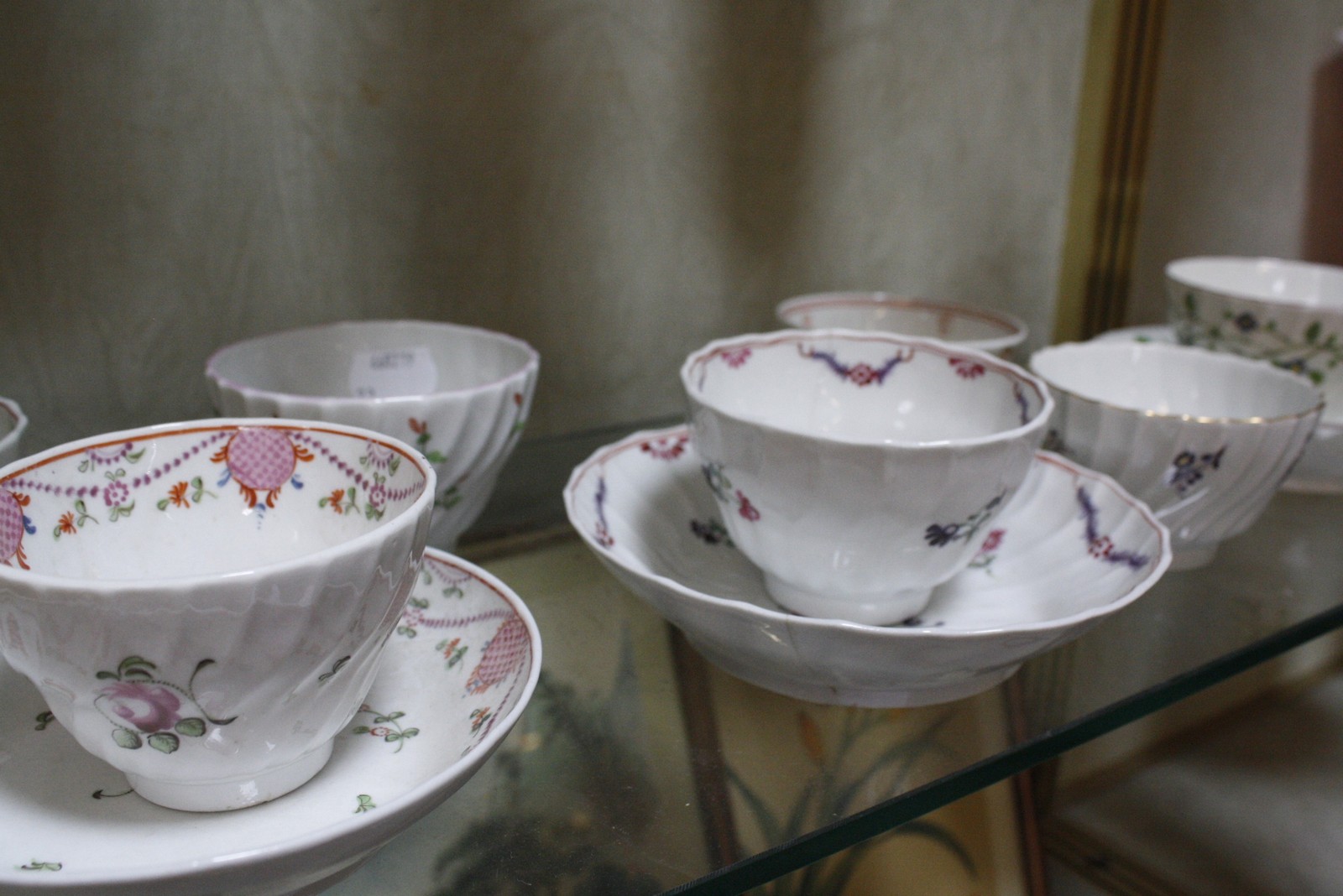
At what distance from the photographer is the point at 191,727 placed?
0.79 feet

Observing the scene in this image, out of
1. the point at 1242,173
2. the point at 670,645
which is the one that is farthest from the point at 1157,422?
the point at 1242,173

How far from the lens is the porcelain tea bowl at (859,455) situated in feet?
1.03

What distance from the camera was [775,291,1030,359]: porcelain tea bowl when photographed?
1.84 ft

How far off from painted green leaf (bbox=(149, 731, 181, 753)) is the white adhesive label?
0.23 meters

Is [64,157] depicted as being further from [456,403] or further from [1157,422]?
[1157,422]

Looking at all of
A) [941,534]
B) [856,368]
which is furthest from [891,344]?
[941,534]

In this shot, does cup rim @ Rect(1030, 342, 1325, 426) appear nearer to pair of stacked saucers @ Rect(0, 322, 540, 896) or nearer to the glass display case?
the glass display case

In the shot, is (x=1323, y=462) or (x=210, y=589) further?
(x=1323, y=462)

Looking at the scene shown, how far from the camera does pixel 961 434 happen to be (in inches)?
16.4

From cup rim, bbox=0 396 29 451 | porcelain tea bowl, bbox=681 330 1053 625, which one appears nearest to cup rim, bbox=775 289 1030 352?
porcelain tea bowl, bbox=681 330 1053 625

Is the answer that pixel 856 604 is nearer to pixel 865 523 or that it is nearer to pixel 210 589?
pixel 865 523

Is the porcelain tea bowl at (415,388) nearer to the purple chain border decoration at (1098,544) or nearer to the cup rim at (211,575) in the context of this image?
the cup rim at (211,575)

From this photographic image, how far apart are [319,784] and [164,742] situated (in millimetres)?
45

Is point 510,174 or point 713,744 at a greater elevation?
point 510,174
